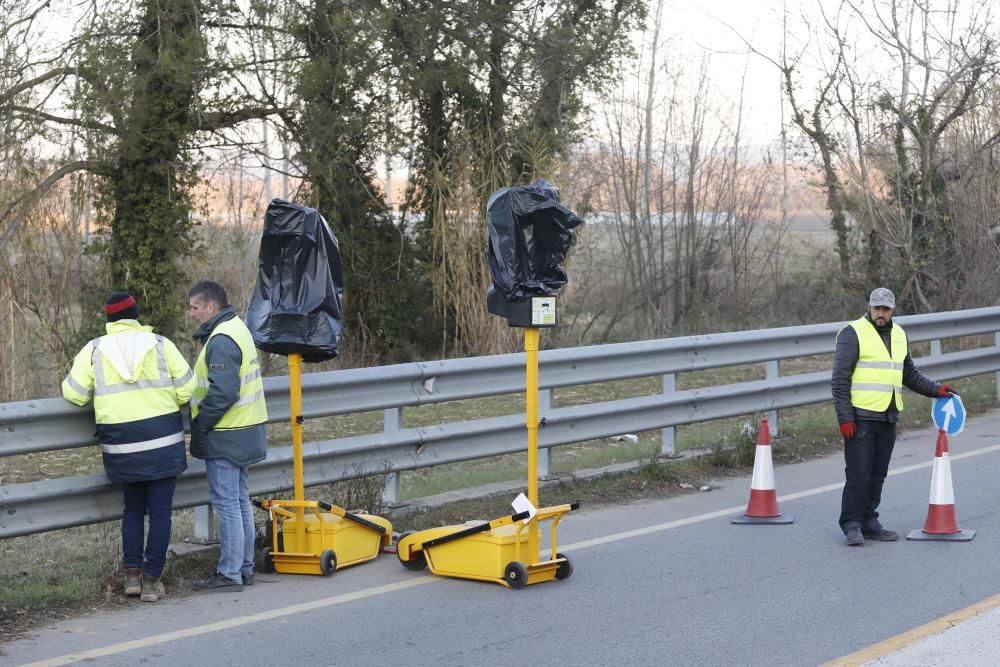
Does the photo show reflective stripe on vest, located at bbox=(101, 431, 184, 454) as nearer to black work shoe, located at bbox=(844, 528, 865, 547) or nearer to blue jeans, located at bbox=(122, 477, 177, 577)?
blue jeans, located at bbox=(122, 477, 177, 577)

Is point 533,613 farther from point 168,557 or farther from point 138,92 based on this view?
point 138,92

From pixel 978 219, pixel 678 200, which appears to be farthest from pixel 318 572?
pixel 678 200

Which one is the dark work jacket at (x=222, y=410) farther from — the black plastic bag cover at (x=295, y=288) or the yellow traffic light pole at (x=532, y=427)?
the yellow traffic light pole at (x=532, y=427)

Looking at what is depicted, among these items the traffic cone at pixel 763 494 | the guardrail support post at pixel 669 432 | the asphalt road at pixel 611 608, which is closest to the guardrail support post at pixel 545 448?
the asphalt road at pixel 611 608

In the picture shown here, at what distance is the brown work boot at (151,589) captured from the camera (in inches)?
253

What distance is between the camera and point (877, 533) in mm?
7891

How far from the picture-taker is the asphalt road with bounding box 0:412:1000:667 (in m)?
5.57

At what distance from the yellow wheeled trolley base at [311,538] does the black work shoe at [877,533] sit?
3251 millimetres

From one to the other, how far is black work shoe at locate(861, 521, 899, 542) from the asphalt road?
14 centimetres

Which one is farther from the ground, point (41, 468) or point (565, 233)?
point (565, 233)

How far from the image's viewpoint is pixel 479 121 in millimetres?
18031

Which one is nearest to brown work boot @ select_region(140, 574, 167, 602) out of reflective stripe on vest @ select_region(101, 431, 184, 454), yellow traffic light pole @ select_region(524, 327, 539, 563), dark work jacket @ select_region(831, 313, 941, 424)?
reflective stripe on vest @ select_region(101, 431, 184, 454)

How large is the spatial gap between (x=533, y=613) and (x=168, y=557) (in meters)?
2.31

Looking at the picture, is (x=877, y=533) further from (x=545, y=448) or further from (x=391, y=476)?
(x=391, y=476)
